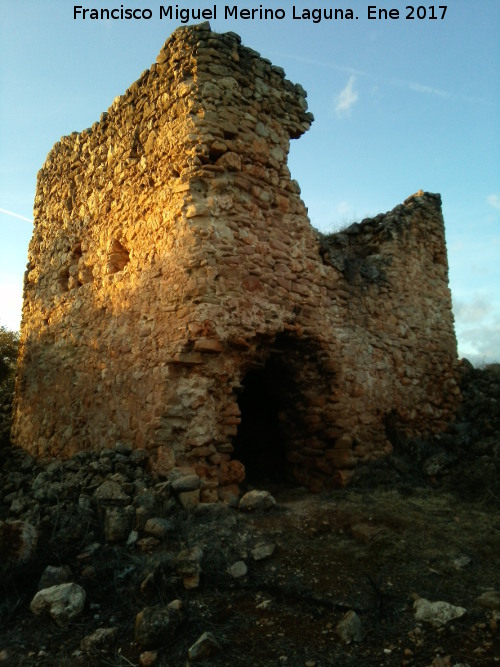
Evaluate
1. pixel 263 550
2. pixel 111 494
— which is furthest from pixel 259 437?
pixel 263 550

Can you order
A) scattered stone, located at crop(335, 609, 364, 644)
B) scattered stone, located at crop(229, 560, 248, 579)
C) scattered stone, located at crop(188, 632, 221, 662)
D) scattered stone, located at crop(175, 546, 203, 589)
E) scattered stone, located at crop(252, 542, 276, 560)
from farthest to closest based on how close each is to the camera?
1. scattered stone, located at crop(252, 542, 276, 560)
2. scattered stone, located at crop(229, 560, 248, 579)
3. scattered stone, located at crop(175, 546, 203, 589)
4. scattered stone, located at crop(335, 609, 364, 644)
5. scattered stone, located at crop(188, 632, 221, 662)

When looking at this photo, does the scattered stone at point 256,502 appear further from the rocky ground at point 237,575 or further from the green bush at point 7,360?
the green bush at point 7,360

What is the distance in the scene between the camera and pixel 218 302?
16.4 ft

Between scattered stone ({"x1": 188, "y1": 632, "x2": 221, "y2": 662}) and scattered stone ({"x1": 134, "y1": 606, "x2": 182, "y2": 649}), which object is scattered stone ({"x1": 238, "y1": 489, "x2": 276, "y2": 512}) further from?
scattered stone ({"x1": 188, "y1": 632, "x2": 221, "y2": 662})

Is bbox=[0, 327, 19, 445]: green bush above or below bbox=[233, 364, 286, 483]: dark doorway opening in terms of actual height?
above

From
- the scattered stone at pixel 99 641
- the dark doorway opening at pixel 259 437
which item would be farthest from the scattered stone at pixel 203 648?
the dark doorway opening at pixel 259 437

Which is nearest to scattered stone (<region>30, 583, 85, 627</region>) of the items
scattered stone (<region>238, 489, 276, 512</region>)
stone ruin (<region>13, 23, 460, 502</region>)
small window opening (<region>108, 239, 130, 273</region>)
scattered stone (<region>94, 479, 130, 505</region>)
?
scattered stone (<region>94, 479, 130, 505</region>)

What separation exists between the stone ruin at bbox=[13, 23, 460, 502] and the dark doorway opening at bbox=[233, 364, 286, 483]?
0.08 feet

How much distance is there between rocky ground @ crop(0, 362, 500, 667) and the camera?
2.77 metres

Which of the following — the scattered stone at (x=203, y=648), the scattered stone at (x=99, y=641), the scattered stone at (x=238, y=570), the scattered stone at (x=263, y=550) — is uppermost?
the scattered stone at (x=263, y=550)

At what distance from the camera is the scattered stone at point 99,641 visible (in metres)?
2.86

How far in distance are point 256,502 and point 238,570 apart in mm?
1106

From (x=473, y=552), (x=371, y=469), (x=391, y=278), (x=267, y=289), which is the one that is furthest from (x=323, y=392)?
(x=473, y=552)

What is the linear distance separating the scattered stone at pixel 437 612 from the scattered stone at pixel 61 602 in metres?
1.98
